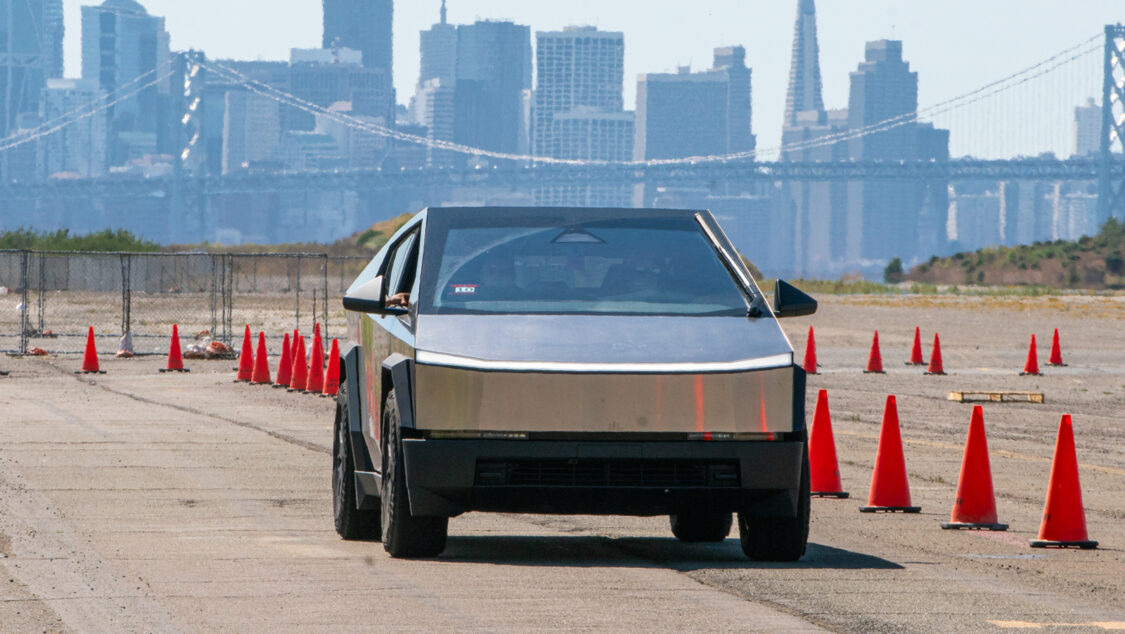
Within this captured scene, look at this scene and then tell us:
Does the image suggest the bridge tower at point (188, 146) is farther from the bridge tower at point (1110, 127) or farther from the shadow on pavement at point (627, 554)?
the shadow on pavement at point (627, 554)

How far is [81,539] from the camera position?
8953 millimetres

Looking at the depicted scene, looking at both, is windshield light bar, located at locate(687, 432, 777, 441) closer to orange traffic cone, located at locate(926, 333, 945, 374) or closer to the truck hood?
the truck hood

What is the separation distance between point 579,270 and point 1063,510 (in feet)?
9.46

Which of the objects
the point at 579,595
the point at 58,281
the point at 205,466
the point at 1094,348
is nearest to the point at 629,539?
the point at 579,595

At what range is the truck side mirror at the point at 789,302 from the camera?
8.24 meters

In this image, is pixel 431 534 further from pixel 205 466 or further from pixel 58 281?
pixel 58 281

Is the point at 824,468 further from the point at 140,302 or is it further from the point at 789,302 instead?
the point at 140,302

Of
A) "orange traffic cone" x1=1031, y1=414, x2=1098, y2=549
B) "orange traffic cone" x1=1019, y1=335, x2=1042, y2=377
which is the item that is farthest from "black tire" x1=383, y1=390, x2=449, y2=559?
"orange traffic cone" x1=1019, y1=335, x2=1042, y2=377

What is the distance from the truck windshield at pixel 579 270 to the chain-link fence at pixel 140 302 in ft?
61.1

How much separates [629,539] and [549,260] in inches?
67.0

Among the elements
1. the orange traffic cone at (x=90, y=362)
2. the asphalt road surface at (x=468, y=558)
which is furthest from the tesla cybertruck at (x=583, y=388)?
the orange traffic cone at (x=90, y=362)

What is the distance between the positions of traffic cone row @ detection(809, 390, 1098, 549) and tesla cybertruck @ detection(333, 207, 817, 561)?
67.3 inches

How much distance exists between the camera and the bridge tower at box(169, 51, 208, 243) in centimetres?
14325

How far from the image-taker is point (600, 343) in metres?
7.80
